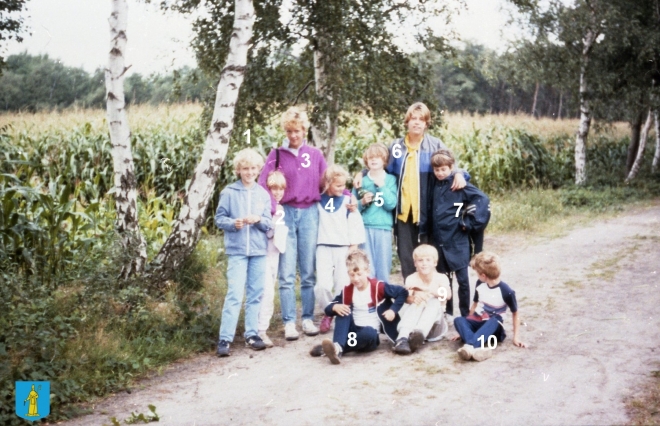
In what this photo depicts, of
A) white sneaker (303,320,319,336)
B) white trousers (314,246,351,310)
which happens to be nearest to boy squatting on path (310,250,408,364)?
white trousers (314,246,351,310)

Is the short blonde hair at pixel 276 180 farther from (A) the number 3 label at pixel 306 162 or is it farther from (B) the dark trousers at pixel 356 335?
(B) the dark trousers at pixel 356 335

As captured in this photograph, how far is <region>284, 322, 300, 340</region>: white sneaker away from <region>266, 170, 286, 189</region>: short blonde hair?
4.29 ft

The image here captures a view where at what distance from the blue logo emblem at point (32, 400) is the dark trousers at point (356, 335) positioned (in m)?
2.24

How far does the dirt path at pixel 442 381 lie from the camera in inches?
169

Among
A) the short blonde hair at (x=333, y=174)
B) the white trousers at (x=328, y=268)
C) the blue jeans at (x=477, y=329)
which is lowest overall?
the blue jeans at (x=477, y=329)

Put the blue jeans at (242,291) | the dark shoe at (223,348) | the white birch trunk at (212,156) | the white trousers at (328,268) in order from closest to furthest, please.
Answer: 1. the dark shoe at (223,348)
2. the blue jeans at (242,291)
3. the white trousers at (328,268)
4. the white birch trunk at (212,156)

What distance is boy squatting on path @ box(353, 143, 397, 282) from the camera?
6.35 meters

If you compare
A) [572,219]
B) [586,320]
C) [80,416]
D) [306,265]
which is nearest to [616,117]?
[572,219]

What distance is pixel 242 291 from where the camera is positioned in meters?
6.02

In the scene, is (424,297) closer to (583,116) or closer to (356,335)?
(356,335)

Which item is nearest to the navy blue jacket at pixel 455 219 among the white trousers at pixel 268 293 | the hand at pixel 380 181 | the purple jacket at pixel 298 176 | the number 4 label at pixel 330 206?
the hand at pixel 380 181

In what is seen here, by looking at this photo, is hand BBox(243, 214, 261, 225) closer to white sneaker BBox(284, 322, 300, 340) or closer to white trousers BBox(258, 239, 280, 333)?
white trousers BBox(258, 239, 280, 333)

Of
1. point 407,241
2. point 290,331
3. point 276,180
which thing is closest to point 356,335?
point 290,331

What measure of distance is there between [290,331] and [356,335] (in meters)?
0.89
